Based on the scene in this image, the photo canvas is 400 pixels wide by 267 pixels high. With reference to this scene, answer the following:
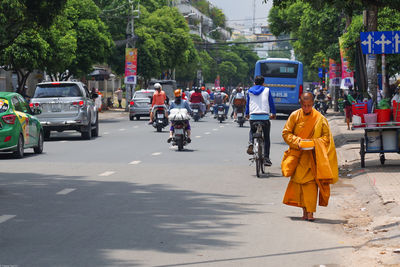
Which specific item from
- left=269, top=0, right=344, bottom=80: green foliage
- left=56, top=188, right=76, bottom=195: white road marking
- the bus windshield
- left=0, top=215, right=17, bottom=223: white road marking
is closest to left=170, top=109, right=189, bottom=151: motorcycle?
left=56, top=188, right=76, bottom=195: white road marking

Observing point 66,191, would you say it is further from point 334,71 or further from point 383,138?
point 334,71

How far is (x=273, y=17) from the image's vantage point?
210 feet

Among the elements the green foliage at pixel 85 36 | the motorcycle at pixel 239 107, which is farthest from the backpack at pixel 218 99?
the green foliage at pixel 85 36

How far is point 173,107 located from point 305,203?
41.4 ft

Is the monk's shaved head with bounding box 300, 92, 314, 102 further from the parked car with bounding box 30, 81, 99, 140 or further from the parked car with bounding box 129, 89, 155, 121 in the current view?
the parked car with bounding box 129, 89, 155, 121

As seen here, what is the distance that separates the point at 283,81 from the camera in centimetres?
4997

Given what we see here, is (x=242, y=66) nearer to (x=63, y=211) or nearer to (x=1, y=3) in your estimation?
(x=1, y=3)

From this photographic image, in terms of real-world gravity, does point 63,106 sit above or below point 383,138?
above

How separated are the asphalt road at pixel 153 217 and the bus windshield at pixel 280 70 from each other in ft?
Answer: 105

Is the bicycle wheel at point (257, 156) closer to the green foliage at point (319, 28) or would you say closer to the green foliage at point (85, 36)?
the green foliage at point (85, 36)

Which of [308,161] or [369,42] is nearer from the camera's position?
[308,161]

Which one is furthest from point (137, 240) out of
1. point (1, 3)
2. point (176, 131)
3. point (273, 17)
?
point (273, 17)

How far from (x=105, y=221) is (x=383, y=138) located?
765 centimetres

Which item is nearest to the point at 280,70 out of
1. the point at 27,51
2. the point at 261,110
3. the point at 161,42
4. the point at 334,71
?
the point at 334,71
